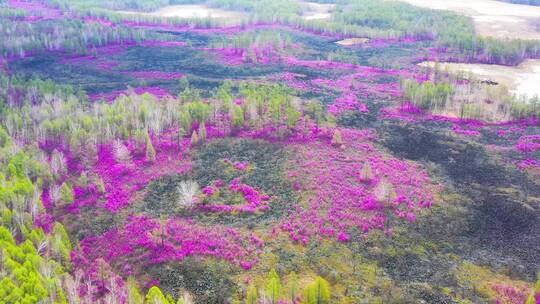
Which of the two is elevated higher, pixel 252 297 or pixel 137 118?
pixel 137 118

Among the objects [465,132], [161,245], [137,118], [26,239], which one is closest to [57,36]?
[137,118]

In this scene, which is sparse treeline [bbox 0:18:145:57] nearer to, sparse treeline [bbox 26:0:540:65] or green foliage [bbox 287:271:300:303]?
sparse treeline [bbox 26:0:540:65]

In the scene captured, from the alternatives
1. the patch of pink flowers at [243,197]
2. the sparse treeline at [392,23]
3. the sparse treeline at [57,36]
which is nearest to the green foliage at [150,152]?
the patch of pink flowers at [243,197]

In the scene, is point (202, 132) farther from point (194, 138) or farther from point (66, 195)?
point (66, 195)

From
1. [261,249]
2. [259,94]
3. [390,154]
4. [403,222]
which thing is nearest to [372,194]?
[403,222]

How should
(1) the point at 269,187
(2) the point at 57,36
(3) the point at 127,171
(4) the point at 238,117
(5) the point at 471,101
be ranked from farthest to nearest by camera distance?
1. (2) the point at 57,36
2. (5) the point at 471,101
3. (4) the point at 238,117
4. (3) the point at 127,171
5. (1) the point at 269,187

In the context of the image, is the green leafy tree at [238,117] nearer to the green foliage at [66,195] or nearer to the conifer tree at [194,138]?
the conifer tree at [194,138]

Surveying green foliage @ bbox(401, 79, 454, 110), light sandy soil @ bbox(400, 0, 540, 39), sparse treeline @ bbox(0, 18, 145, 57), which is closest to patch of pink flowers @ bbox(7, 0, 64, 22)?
sparse treeline @ bbox(0, 18, 145, 57)
